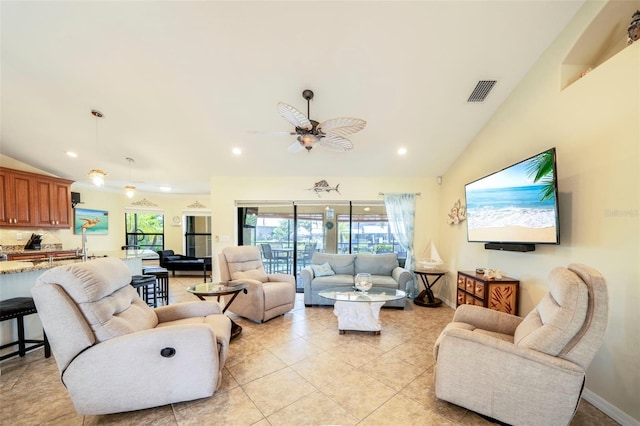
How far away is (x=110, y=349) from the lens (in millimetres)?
1593

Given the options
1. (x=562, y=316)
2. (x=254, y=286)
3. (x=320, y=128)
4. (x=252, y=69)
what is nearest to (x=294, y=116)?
(x=320, y=128)

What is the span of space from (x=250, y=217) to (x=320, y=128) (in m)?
3.67

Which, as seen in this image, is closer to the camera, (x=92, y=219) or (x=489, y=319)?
(x=489, y=319)

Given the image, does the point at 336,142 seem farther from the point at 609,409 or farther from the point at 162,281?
the point at 162,281

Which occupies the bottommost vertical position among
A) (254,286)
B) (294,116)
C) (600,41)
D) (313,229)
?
(254,286)

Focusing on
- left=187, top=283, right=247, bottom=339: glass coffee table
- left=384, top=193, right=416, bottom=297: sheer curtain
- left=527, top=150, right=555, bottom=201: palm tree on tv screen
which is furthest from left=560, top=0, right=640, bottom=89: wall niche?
left=187, top=283, right=247, bottom=339: glass coffee table

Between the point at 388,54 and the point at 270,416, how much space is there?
3346 millimetres

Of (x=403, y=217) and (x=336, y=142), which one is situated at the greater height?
(x=336, y=142)

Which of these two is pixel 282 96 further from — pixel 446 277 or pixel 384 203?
pixel 446 277

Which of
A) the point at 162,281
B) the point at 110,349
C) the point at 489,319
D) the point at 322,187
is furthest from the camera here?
the point at 322,187

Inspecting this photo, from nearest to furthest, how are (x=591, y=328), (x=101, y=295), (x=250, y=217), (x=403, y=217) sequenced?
(x=591, y=328), (x=101, y=295), (x=403, y=217), (x=250, y=217)

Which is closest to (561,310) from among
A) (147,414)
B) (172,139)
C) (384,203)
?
(147,414)

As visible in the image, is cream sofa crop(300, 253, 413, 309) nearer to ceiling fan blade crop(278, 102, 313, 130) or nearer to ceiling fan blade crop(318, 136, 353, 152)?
ceiling fan blade crop(318, 136, 353, 152)

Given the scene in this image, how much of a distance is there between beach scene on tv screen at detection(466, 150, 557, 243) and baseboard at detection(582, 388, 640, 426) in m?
1.23
